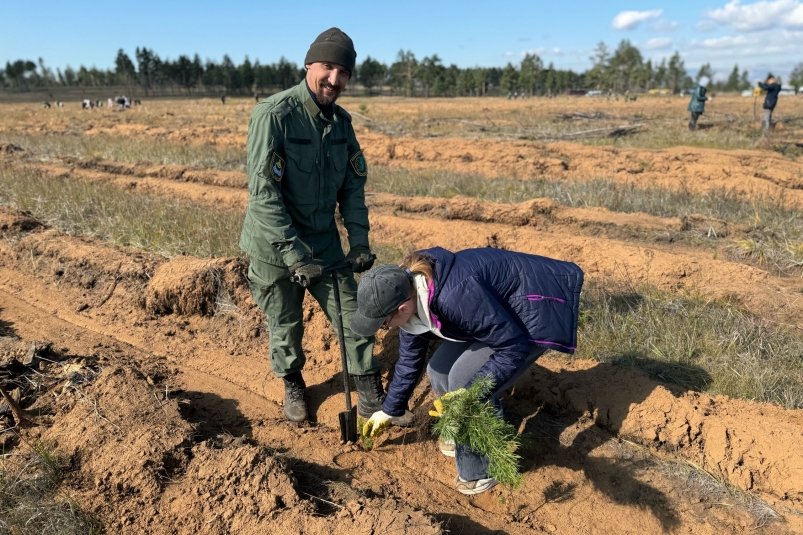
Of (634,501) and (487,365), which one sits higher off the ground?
(487,365)

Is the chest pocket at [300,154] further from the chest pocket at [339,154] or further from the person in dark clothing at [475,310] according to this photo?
the person in dark clothing at [475,310]

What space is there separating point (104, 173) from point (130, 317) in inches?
293

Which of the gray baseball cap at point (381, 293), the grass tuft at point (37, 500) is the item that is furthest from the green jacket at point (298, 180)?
the grass tuft at point (37, 500)

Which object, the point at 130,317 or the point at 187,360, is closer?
the point at 187,360

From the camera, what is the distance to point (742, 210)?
7148mm

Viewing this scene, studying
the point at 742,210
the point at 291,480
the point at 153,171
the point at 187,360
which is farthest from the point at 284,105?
the point at 153,171

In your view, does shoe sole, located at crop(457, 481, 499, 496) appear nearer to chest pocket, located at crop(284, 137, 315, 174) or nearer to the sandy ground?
the sandy ground

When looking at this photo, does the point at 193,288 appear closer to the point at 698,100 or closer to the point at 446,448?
the point at 446,448

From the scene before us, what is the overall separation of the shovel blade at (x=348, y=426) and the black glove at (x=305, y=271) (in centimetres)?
87

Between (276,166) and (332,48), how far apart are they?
0.67 meters

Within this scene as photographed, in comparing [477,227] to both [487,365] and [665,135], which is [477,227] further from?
[665,135]

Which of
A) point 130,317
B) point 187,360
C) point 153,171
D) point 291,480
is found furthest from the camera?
point 153,171

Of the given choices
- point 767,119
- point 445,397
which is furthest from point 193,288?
point 767,119

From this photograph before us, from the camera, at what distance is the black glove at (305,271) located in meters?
2.89
